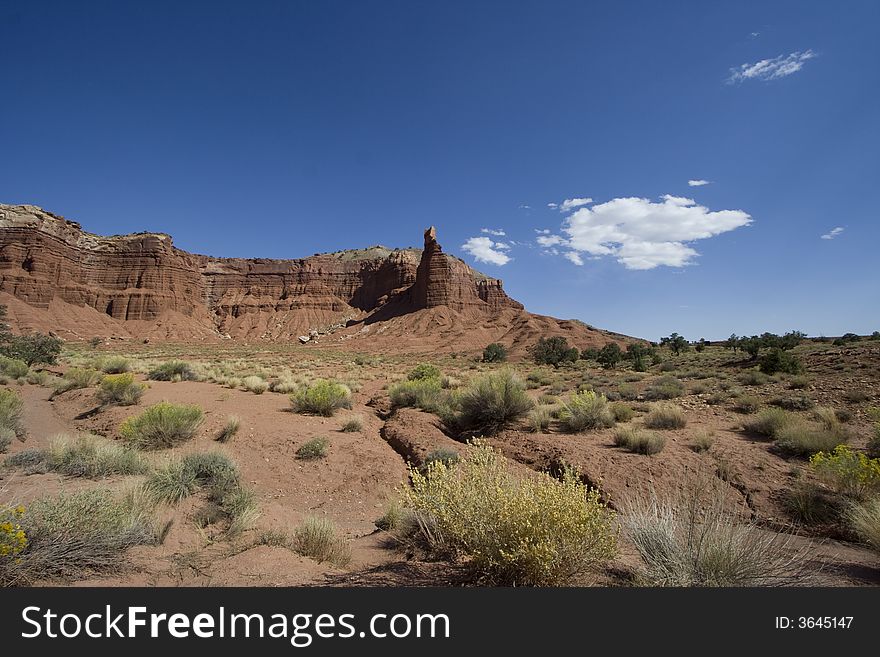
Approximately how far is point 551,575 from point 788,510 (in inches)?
190

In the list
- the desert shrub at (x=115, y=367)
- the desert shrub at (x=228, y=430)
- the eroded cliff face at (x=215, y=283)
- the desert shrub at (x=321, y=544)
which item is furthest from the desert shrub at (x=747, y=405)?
the eroded cliff face at (x=215, y=283)

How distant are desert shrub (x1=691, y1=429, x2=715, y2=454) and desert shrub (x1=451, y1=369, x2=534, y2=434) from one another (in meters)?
3.64

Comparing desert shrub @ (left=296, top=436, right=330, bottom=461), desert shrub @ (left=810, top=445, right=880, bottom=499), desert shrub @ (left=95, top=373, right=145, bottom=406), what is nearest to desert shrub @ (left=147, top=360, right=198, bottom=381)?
desert shrub @ (left=95, top=373, right=145, bottom=406)

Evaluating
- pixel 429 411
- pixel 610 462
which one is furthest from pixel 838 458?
pixel 429 411

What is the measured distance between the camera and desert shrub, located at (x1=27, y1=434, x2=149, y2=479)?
597 cm

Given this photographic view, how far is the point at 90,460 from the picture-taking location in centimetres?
618

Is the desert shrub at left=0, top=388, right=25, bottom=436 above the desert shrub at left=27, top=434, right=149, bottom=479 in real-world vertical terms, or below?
above

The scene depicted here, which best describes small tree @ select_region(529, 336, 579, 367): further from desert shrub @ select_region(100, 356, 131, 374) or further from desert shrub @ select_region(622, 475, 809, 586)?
desert shrub @ select_region(622, 475, 809, 586)

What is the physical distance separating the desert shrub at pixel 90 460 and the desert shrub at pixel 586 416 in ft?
28.3

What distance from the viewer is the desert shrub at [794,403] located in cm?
1057

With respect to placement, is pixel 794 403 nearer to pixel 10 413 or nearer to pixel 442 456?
pixel 442 456

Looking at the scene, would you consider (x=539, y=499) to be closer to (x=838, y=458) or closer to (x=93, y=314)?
(x=838, y=458)
